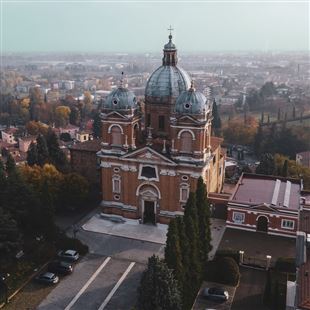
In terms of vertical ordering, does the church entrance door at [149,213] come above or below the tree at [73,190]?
below

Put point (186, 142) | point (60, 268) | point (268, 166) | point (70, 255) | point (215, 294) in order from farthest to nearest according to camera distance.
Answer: point (268, 166), point (186, 142), point (70, 255), point (60, 268), point (215, 294)

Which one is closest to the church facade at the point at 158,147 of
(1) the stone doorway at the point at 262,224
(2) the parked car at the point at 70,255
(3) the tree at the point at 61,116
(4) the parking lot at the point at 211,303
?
(1) the stone doorway at the point at 262,224

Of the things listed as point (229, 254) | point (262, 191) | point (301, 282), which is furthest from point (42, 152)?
point (301, 282)

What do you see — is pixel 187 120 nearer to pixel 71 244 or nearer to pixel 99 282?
pixel 71 244

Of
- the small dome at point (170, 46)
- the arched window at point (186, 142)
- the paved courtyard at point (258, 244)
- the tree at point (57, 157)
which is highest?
the small dome at point (170, 46)

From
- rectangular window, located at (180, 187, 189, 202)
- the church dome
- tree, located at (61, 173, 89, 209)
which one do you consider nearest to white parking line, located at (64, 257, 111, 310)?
rectangular window, located at (180, 187, 189, 202)

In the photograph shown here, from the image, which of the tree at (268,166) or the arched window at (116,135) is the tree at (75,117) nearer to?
the tree at (268,166)
